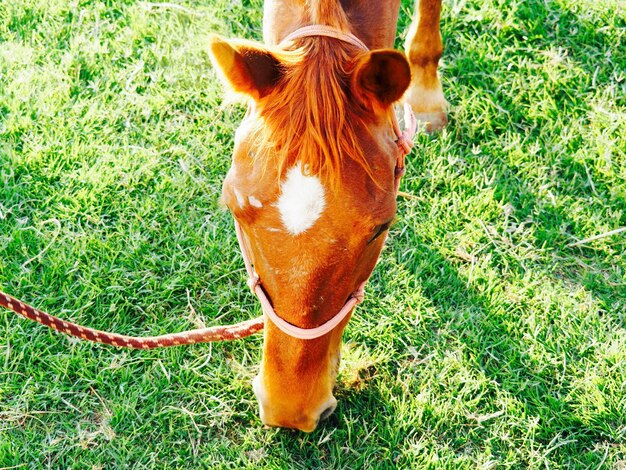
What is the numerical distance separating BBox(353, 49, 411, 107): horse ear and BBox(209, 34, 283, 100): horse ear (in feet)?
0.88

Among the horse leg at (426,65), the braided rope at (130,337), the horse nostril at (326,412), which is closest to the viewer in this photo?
the braided rope at (130,337)

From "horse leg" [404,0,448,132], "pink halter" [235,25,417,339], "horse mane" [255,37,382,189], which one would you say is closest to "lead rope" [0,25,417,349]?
"pink halter" [235,25,417,339]

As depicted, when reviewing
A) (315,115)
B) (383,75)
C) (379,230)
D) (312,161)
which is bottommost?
(379,230)

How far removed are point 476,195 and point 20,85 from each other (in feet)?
9.81

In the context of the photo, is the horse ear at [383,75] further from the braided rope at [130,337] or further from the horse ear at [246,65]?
the braided rope at [130,337]

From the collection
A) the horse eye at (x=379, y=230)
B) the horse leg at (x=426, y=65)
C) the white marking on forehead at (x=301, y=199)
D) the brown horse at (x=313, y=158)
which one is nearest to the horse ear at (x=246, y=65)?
the brown horse at (x=313, y=158)

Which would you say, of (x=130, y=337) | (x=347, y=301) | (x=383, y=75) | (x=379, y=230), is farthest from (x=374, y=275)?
(x=383, y=75)

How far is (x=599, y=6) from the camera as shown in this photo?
14.6 ft

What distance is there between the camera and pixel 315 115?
72.6 inches

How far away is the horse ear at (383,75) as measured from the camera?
176 cm

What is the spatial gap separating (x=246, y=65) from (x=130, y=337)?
1475mm

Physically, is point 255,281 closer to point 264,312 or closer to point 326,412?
point 264,312

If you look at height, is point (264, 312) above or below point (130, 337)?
above

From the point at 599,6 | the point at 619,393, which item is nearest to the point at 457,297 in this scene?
the point at 619,393
